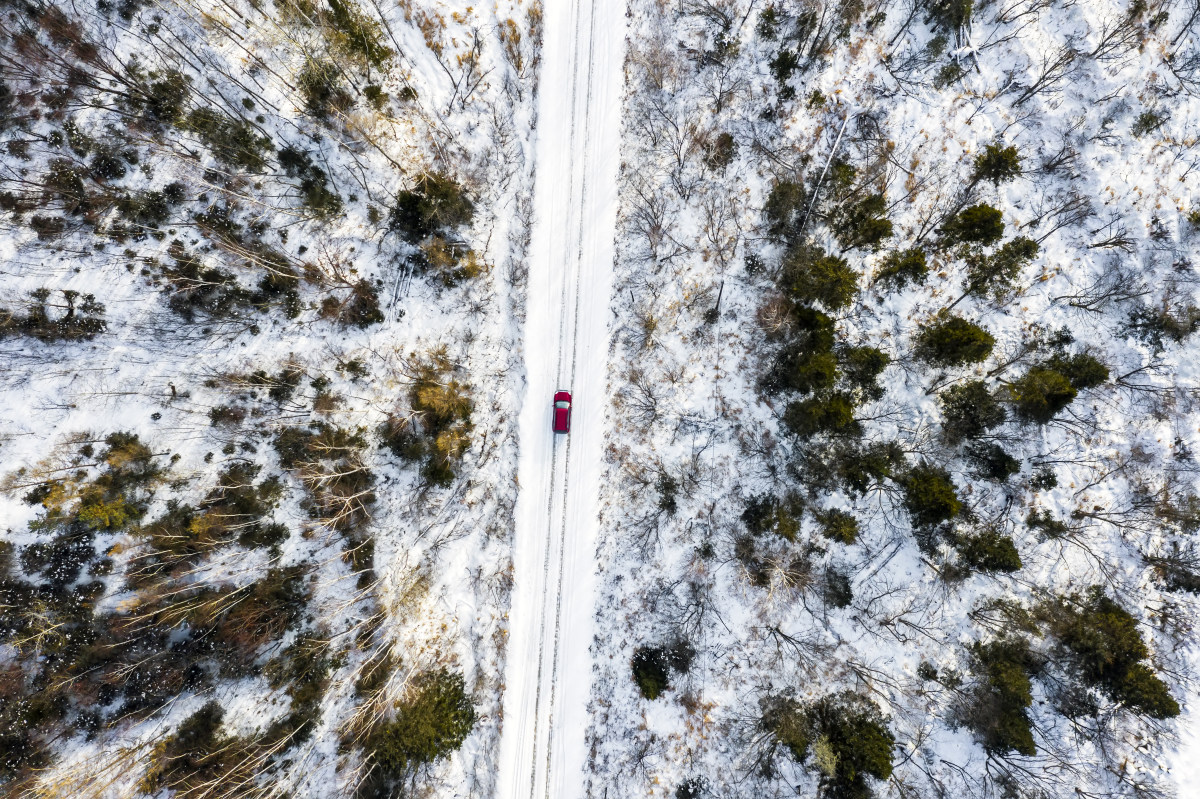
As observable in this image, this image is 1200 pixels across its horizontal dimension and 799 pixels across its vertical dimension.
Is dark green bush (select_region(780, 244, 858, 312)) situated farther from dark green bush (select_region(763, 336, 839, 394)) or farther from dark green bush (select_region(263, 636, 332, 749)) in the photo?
dark green bush (select_region(263, 636, 332, 749))

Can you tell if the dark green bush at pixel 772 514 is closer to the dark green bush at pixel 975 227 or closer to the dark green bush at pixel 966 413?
the dark green bush at pixel 966 413

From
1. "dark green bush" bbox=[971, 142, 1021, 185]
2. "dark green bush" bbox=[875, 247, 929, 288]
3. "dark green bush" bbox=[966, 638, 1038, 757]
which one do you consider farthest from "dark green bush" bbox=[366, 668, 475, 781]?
"dark green bush" bbox=[971, 142, 1021, 185]

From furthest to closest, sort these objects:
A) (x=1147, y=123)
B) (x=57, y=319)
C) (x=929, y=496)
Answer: (x=1147, y=123) < (x=57, y=319) < (x=929, y=496)

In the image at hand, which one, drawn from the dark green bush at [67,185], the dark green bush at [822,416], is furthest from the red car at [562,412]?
the dark green bush at [67,185]

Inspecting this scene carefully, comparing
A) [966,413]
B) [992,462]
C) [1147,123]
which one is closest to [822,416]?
[966,413]

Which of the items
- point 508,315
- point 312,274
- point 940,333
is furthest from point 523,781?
point 940,333

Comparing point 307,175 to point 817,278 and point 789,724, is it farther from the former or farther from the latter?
point 789,724
